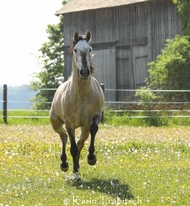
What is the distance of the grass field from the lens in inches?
326

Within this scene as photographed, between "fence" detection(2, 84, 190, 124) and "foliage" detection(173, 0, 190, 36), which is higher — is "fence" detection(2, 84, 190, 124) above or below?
below

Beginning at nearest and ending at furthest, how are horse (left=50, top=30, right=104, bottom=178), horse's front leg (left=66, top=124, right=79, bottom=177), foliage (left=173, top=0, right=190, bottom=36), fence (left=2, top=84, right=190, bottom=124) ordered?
horse (left=50, top=30, right=104, bottom=178) < horse's front leg (left=66, top=124, right=79, bottom=177) < fence (left=2, top=84, right=190, bottom=124) < foliage (left=173, top=0, right=190, bottom=36)

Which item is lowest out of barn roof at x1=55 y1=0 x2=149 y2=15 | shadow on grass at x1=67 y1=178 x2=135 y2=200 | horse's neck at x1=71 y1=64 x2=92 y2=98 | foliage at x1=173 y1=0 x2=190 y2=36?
shadow on grass at x1=67 y1=178 x2=135 y2=200

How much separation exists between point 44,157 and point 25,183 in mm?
3074

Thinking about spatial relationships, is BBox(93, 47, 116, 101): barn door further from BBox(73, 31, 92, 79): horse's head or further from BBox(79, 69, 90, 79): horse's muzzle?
BBox(79, 69, 90, 79): horse's muzzle

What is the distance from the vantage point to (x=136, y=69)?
36.6 m

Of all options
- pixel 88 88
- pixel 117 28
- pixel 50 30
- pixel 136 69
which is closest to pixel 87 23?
pixel 117 28

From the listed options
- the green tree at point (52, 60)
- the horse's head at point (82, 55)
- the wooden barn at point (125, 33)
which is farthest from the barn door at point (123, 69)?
the horse's head at point (82, 55)

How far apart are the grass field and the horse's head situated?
1.88 m

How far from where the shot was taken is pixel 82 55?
965 cm

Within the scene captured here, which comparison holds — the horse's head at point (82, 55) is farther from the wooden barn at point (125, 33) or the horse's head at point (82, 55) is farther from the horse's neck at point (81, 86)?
the wooden barn at point (125, 33)

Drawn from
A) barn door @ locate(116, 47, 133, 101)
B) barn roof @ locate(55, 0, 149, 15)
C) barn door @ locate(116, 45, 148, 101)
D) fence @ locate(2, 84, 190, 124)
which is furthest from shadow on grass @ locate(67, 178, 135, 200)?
barn roof @ locate(55, 0, 149, 15)

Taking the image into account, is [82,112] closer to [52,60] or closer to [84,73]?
[84,73]

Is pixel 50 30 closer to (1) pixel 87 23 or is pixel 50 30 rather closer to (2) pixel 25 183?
(1) pixel 87 23
